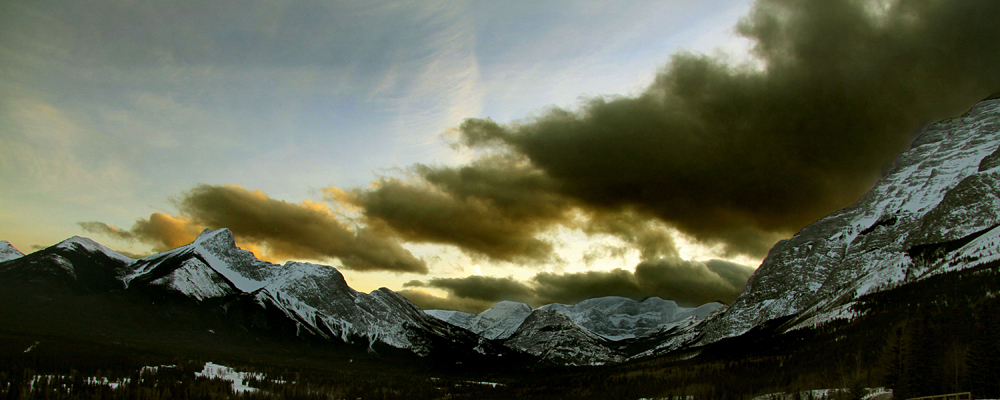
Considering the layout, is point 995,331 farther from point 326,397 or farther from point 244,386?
point 244,386

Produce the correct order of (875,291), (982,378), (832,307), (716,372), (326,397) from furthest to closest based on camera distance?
(832,307) < (875,291) < (326,397) < (716,372) < (982,378)

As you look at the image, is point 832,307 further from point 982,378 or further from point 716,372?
point 982,378

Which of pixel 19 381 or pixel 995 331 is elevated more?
pixel 995 331

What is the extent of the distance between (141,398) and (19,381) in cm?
2205

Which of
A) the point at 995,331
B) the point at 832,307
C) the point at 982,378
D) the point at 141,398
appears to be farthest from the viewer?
the point at 832,307

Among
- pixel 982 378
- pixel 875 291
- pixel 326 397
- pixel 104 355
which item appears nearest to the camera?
pixel 982 378

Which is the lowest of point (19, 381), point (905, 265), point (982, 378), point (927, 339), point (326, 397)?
point (326, 397)

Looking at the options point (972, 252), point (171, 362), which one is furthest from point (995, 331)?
point (171, 362)

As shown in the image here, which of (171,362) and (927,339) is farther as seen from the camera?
(171,362)

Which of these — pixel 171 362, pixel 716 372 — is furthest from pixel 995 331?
pixel 171 362

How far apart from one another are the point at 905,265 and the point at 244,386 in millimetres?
220488

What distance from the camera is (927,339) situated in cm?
5197

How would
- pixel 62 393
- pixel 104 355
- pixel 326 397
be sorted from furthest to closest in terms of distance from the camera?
1. pixel 104 355
2. pixel 326 397
3. pixel 62 393

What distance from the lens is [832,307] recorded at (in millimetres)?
184125
